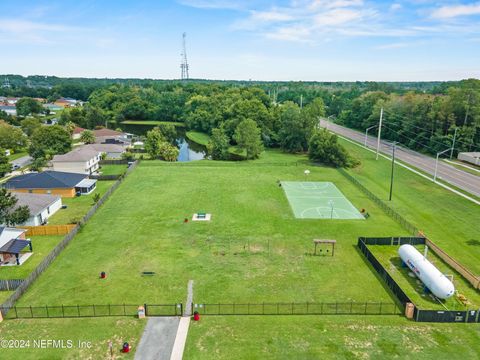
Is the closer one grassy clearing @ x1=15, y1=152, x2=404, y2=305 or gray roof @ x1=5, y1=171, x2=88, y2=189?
grassy clearing @ x1=15, y1=152, x2=404, y2=305

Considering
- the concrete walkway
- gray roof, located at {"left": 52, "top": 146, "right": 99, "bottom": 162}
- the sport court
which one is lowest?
the concrete walkway

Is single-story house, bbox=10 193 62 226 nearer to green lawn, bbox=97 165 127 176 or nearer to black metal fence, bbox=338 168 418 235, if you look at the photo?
green lawn, bbox=97 165 127 176

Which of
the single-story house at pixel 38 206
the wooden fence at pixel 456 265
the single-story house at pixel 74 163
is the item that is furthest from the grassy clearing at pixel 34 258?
the wooden fence at pixel 456 265

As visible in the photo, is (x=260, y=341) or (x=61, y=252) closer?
(x=260, y=341)

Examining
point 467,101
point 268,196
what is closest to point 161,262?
point 268,196

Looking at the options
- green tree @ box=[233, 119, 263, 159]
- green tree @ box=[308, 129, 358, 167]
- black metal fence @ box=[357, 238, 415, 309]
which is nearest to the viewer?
black metal fence @ box=[357, 238, 415, 309]

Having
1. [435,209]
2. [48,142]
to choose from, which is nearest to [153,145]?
[48,142]

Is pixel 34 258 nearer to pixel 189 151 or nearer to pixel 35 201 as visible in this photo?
pixel 35 201

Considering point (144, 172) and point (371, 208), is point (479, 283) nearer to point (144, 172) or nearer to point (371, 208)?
point (371, 208)

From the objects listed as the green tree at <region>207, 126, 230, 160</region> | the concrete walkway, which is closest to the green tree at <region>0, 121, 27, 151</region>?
the green tree at <region>207, 126, 230, 160</region>
